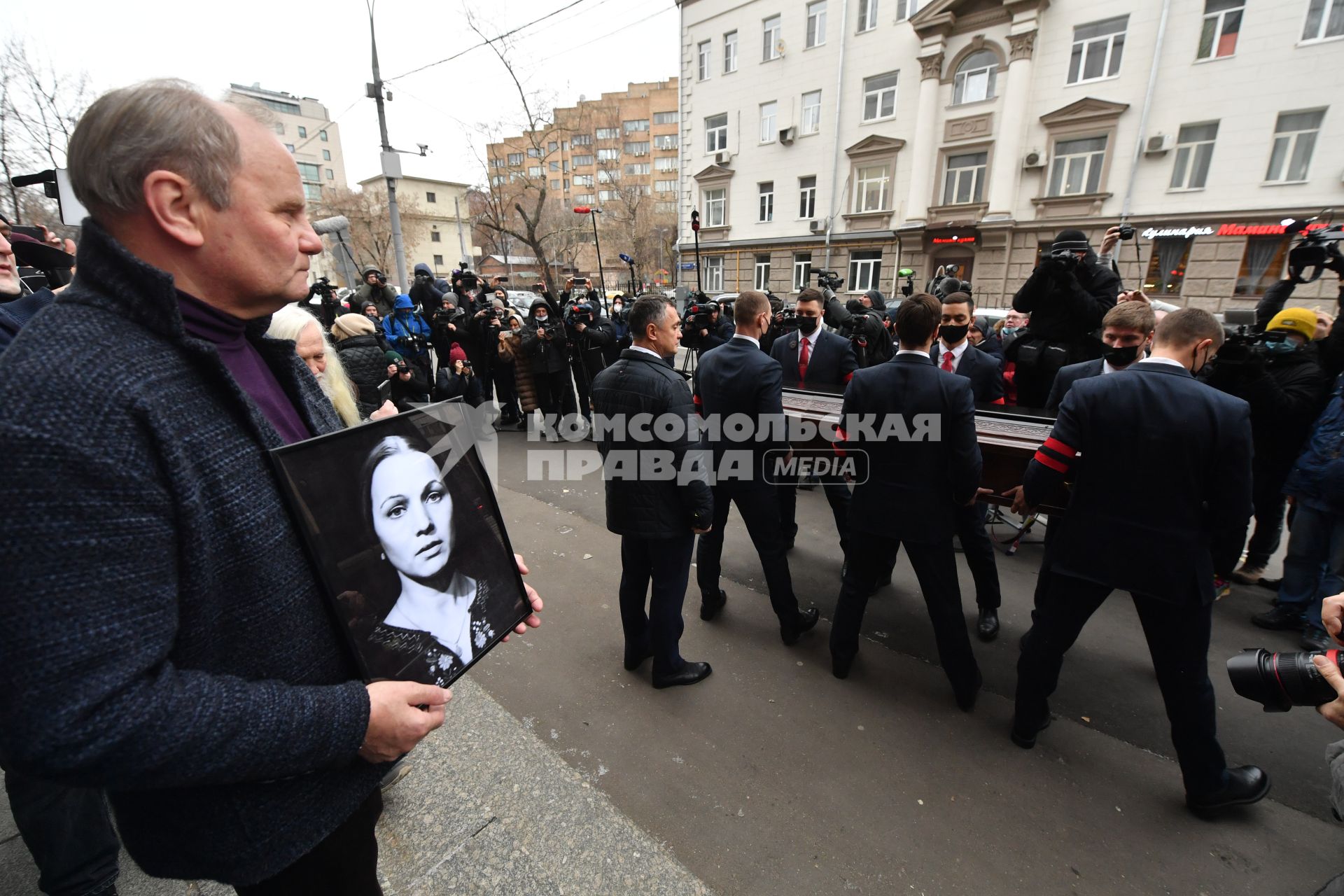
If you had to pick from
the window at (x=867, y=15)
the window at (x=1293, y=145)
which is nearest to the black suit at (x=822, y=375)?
the window at (x=1293, y=145)

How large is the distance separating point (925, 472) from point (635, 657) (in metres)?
1.82

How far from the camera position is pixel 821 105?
20.8 m

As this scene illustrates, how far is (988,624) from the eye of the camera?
3.38m

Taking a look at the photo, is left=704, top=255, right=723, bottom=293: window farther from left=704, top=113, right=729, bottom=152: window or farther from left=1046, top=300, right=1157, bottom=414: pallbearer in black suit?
left=1046, top=300, right=1157, bottom=414: pallbearer in black suit

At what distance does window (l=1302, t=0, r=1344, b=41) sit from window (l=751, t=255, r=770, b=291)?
1520cm

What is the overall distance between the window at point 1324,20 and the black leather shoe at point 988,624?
19.6 meters

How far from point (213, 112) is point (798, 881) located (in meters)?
2.61

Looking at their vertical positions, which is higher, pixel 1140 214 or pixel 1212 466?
pixel 1140 214

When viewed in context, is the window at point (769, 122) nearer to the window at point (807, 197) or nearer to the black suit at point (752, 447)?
the window at point (807, 197)

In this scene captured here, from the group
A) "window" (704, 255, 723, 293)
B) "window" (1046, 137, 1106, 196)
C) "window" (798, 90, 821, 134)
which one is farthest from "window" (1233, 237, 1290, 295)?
"window" (704, 255, 723, 293)

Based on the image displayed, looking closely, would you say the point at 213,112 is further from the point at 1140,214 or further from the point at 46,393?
the point at 1140,214

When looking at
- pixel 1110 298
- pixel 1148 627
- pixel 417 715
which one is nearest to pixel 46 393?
pixel 417 715

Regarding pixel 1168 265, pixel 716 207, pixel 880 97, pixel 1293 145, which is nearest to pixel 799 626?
pixel 1168 265

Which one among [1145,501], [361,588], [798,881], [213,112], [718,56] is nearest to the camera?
[213,112]
